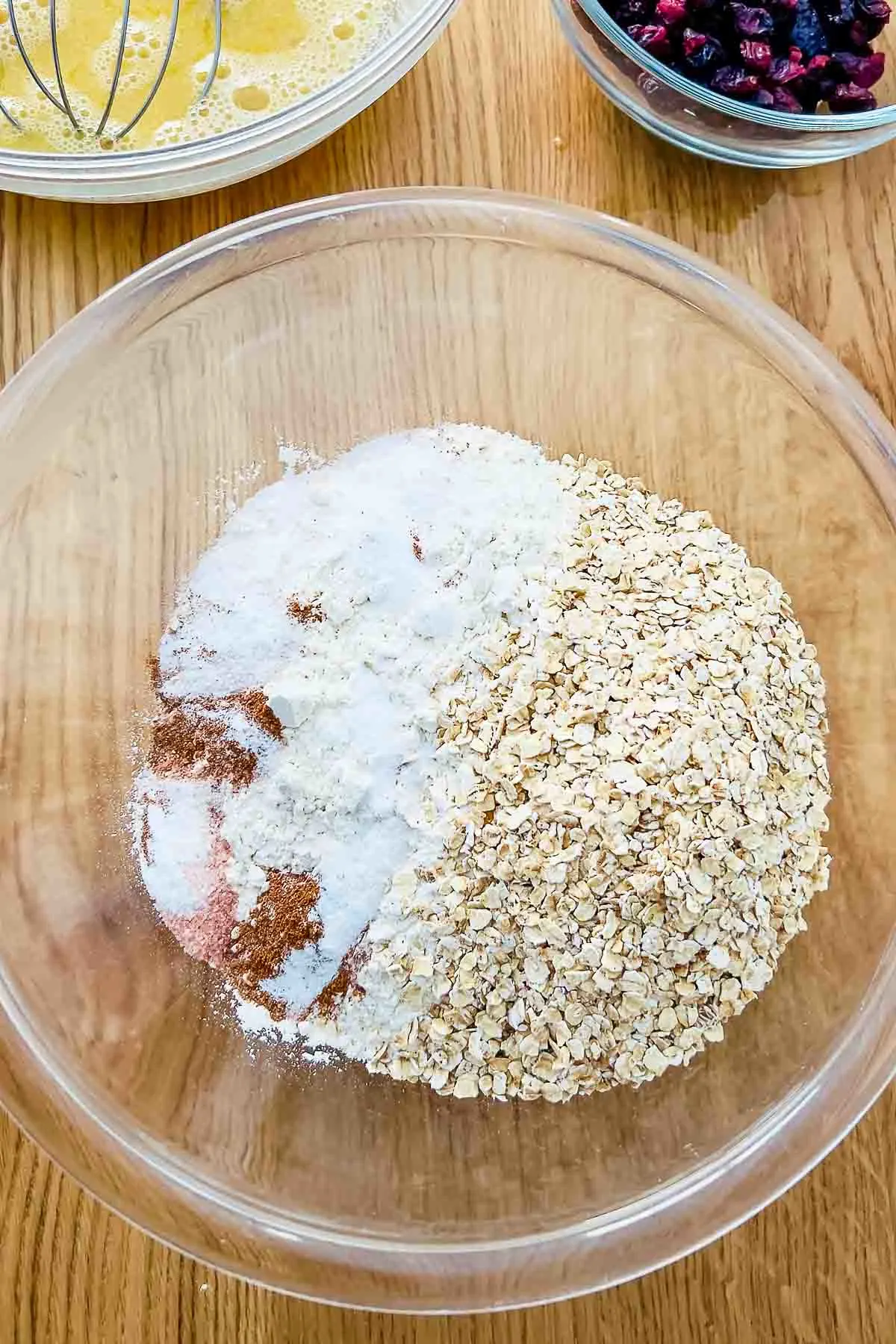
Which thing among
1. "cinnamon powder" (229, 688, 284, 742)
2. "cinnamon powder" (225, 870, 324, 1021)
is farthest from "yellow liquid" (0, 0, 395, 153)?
"cinnamon powder" (225, 870, 324, 1021)

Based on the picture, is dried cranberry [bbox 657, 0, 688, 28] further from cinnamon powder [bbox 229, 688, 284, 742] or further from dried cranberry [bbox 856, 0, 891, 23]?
cinnamon powder [bbox 229, 688, 284, 742]

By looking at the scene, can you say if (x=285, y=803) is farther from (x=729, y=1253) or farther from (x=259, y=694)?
(x=729, y=1253)

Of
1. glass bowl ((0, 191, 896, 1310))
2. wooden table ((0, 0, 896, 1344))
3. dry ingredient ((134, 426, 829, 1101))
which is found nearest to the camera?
dry ingredient ((134, 426, 829, 1101))

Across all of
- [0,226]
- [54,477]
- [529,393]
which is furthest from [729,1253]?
[0,226]

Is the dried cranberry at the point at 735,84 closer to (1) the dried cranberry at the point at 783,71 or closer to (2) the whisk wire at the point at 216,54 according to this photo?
(1) the dried cranberry at the point at 783,71

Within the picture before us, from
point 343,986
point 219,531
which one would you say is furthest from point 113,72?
point 343,986

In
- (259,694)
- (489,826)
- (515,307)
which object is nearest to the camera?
(489,826)

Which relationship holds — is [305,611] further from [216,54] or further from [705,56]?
[705,56]

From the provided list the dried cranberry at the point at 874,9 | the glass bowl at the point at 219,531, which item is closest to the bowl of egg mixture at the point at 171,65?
the glass bowl at the point at 219,531
